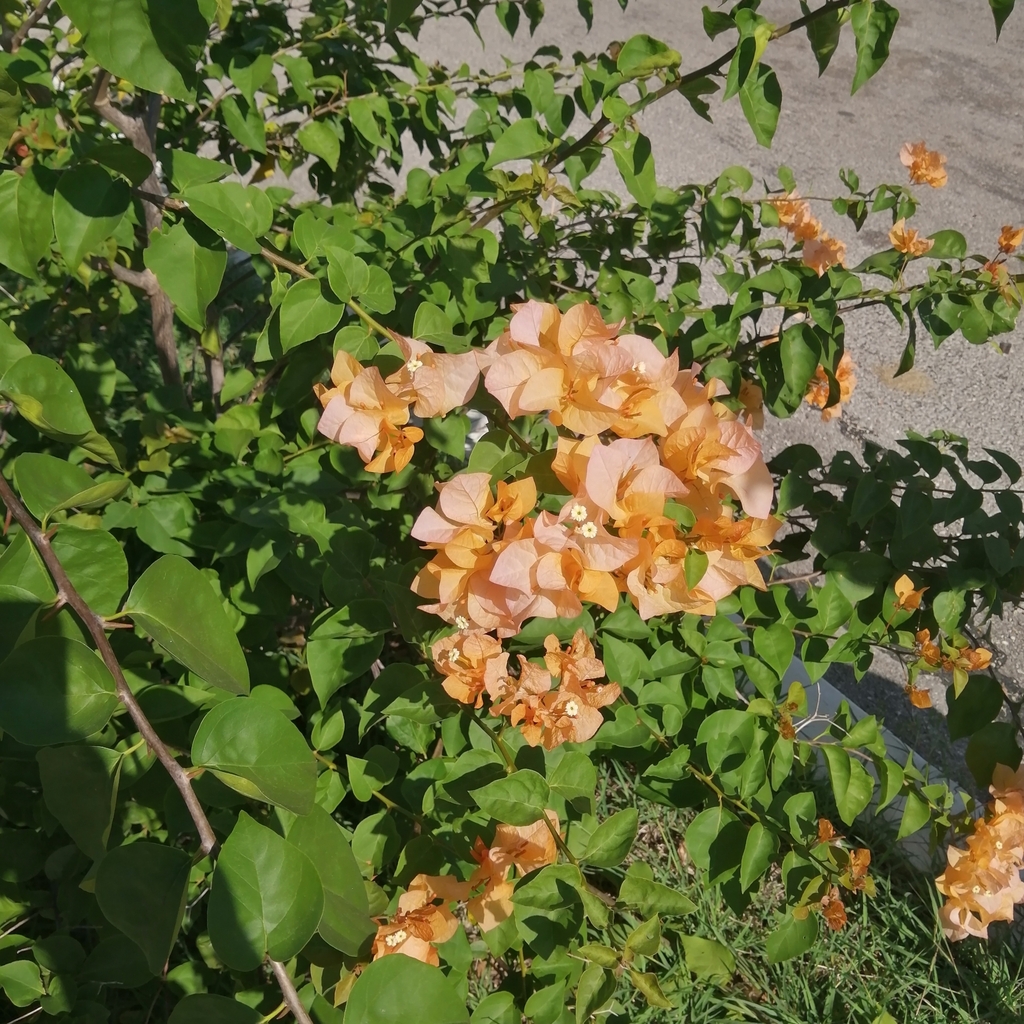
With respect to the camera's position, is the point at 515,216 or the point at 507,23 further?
the point at 507,23

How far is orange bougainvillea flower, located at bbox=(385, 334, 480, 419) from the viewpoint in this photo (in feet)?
2.30

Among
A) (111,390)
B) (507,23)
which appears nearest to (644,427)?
(111,390)

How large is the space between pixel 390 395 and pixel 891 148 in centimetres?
373

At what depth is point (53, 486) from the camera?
0.65m

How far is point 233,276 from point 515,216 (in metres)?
1.65

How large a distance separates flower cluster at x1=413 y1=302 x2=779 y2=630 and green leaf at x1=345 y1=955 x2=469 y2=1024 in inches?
9.6

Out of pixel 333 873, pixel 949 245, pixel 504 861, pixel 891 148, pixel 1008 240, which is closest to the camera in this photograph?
pixel 333 873

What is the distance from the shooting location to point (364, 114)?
1.30 m

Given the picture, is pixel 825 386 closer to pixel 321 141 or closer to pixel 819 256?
pixel 819 256

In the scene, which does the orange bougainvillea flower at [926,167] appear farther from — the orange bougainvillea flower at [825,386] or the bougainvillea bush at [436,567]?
the orange bougainvillea flower at [825,386]

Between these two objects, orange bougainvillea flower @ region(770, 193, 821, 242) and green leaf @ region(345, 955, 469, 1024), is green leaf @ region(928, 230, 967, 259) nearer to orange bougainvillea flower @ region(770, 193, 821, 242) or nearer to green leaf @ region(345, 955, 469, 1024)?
orange bougainvillea flower @ region(770, 193, 821, 242)

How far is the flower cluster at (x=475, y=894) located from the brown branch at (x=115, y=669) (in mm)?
282

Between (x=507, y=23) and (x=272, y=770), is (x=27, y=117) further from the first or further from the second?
(x=272, y=770)

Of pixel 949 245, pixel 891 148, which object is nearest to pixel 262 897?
pixel 949 245
